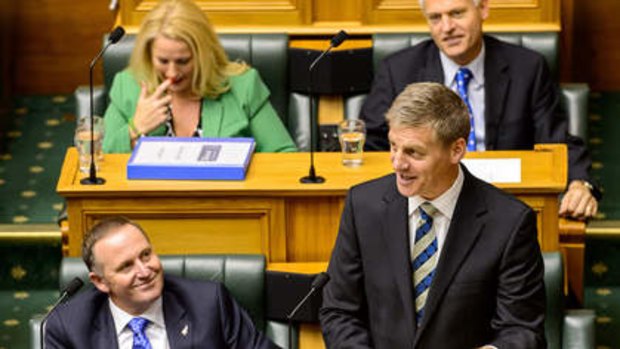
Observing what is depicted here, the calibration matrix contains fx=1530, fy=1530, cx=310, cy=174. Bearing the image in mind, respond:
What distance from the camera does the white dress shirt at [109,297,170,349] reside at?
353cm

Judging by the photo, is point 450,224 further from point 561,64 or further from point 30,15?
point 30,15

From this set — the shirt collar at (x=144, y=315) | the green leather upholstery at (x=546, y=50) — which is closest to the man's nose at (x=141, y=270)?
the shirt collar at (x=144, y=315)

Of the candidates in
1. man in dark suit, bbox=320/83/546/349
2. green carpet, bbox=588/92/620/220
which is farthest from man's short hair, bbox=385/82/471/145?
green carpet, bbox=588/92/620/220

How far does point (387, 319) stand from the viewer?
10.5ft

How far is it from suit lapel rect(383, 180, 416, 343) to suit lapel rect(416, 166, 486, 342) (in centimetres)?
4

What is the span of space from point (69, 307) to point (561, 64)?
8.40 feet

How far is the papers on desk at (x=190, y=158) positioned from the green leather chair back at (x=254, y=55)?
77 centimetres

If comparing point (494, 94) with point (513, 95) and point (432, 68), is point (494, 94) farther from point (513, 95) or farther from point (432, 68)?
point (432, 68)

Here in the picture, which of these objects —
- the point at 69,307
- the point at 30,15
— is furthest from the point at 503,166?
the point at 30,15

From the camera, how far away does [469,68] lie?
4.57 meters

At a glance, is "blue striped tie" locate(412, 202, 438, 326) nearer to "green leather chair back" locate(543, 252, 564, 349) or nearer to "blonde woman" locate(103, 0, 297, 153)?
"green leather chair back" locate(543, 252, 564, 349)

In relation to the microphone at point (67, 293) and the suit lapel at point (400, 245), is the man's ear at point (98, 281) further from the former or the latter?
the suit lapel at point (400, 245)

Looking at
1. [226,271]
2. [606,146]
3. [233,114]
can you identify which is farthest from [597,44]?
[226,271]

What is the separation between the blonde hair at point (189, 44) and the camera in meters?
4.46
